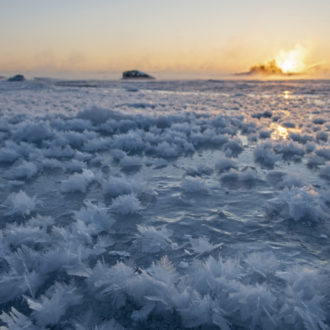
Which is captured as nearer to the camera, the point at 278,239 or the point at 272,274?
the point at 272,274

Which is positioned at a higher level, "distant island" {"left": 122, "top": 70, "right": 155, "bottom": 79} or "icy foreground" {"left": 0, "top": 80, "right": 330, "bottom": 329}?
"distant island" {"left": 122, "top": 70, "right": 155, "bottom": 79}

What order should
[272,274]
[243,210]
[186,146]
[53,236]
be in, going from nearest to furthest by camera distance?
[272,274]
[53,236]
[243,210]
[186,146]

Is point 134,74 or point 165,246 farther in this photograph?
point 134,74

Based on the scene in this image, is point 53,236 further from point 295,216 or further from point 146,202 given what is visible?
point 295,216

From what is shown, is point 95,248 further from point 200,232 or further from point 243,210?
point 243,210

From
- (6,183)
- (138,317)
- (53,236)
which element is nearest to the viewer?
(138,317)

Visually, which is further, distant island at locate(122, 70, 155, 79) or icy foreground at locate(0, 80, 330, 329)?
distant island at locate(122, 70, 155, 79)

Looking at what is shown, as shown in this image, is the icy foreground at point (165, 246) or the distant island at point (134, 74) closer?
the icy foreground at point (165, 246)

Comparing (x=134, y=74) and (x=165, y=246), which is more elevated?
(x=134, y=74)

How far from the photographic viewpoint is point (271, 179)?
4.14 meters

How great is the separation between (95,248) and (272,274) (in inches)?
53.0


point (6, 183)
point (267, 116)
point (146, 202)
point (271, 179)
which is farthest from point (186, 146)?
point (267, 116)

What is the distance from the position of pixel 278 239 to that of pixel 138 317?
1.46 metres

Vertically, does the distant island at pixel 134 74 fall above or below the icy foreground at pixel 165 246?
above
